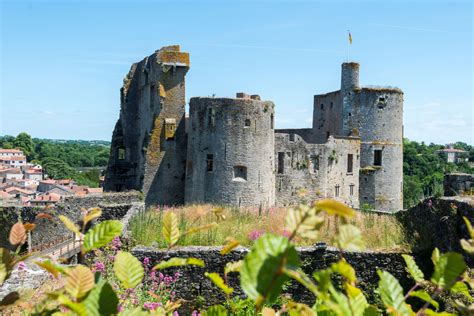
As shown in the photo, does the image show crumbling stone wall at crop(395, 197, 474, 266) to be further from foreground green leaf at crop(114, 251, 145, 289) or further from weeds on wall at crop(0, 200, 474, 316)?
foreground green leaf at crop(114, 251, 145, 289)

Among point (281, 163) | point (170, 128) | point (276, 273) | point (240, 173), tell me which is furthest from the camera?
point (281, 163)

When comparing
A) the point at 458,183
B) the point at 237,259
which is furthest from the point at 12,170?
the point at 458,183

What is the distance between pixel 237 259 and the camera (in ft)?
34.3

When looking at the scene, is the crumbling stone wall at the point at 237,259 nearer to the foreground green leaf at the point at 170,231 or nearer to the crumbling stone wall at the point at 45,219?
the foreground green leaf at the point at 170,231

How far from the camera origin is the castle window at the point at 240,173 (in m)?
24.7

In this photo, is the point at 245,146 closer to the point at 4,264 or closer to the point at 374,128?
the point at 374,128

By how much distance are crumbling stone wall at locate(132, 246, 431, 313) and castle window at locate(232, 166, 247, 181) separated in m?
14.0

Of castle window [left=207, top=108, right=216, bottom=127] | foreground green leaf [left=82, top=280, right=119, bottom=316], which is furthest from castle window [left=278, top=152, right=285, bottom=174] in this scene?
foreground green leaf [left=82, top=280, right=119, bottom=316]

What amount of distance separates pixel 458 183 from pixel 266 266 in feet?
39.7

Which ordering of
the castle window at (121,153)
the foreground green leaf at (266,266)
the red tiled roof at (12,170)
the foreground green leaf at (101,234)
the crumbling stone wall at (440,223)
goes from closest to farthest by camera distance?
the foreground green leaf at (266,266), the foreground green leaf at (101,234), the crumbling stone wall at (440,223), the castle window at (121,153), the red tiled roof at (12,170)

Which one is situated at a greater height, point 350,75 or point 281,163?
point 350,75

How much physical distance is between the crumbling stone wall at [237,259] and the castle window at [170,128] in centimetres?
1742

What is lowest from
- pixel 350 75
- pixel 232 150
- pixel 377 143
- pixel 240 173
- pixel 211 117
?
pixel 240 173

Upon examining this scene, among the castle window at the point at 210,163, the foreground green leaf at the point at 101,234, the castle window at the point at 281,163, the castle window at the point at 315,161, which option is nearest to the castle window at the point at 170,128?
the castle window at the point at 210,163
